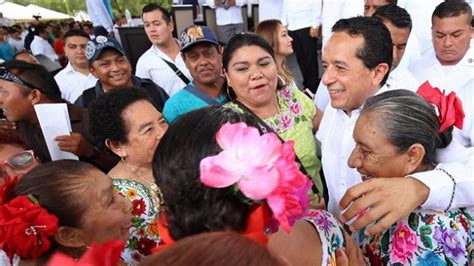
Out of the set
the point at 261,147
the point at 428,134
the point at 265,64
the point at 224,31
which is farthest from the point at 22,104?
the point at 224,31

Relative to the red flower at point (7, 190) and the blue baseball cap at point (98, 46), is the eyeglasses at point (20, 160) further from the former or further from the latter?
the blue baseball cap at point (98, 46)

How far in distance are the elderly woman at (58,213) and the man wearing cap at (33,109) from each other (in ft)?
3.04

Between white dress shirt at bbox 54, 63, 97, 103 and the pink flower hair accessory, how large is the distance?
3169 millimetres

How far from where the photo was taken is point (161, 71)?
339 cm

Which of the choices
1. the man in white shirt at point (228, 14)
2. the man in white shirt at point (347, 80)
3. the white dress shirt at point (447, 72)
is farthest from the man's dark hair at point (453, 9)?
the man in white shirt at point (228, 14)

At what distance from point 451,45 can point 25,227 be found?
2.80 m

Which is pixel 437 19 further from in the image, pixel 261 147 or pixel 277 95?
pixel 261 147

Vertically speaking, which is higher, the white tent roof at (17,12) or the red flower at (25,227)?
the red flower at (25,227)

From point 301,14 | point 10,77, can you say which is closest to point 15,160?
point 10,77

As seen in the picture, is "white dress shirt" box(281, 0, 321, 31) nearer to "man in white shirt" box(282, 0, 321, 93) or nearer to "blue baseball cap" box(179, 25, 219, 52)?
"man in white shirt" box(282, 0, 321, 93)

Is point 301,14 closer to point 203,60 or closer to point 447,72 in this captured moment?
point 447,72

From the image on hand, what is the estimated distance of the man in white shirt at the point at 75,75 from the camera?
3723 millimetres

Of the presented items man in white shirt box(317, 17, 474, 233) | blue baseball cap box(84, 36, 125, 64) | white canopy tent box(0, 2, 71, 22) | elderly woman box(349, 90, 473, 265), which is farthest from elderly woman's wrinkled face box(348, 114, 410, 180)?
white canopy tent box(0, 2, 71, 22)

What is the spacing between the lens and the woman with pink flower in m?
0.86
